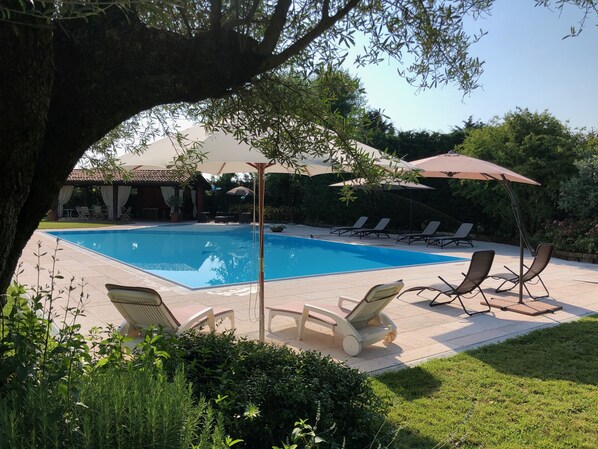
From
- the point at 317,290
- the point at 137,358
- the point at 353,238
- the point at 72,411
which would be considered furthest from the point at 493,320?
the point at 353,238

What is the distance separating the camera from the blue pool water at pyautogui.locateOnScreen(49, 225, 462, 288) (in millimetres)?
13970

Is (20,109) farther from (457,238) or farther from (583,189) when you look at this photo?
(457,238)

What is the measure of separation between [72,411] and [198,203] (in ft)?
106

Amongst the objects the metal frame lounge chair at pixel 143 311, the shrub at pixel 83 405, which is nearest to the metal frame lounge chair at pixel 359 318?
the metal frame lounge chair at pixel 143 311

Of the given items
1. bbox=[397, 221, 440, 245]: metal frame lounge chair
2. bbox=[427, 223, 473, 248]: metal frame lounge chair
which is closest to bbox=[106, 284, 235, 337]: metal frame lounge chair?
bbox=[427, 223, 473, 248]: metal frame lounge chair

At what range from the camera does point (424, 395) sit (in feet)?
14.6

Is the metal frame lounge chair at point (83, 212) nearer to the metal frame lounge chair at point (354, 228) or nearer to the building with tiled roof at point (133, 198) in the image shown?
the building with tiled roof at point (133, 198)

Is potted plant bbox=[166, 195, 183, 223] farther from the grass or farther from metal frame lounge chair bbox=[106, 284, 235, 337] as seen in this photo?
the grass

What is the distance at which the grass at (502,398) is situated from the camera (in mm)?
3680

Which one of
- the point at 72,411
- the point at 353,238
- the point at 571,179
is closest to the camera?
the point at 72,411

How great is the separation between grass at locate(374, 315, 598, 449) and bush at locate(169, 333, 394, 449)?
559 millimetres

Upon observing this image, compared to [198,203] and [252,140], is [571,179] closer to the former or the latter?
[252,140]

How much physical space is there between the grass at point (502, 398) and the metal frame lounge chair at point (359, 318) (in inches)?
30.3

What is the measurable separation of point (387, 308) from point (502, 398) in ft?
12.3
